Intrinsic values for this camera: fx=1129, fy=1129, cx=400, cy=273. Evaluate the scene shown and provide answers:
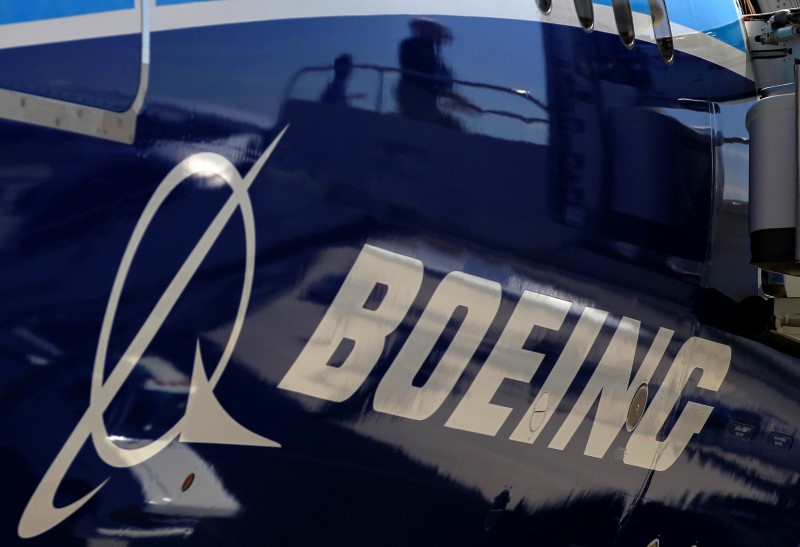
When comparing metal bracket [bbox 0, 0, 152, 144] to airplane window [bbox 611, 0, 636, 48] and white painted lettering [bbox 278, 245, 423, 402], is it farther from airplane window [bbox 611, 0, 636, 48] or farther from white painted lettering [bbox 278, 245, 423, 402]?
airplane window [bbox 611, 0, 636, 48]

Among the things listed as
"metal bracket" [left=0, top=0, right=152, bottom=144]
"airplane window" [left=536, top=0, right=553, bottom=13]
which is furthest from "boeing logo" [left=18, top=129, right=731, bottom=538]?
"airplane window" [left=536, top=0, right=553, bottom=13]

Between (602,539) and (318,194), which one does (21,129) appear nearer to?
(318,194)

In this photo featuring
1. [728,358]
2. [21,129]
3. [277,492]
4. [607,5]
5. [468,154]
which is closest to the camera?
[21,129]

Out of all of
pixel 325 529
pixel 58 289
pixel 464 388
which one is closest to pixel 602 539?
pixel 464 388

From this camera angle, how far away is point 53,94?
2250mm

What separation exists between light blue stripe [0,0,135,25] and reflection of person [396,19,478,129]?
0.78m

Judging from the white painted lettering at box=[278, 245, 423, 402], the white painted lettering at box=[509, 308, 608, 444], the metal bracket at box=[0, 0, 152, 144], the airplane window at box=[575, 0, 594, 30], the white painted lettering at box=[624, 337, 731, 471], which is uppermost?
the airplane window at box=[575, 0, 594, 30]

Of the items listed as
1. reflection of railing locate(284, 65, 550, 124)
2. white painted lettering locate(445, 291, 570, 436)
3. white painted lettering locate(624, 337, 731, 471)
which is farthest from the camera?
white painted lettering locate(624, 337, 731, 471)

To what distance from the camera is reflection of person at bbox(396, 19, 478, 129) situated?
2.88 metres

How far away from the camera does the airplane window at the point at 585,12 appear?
344 centimetres

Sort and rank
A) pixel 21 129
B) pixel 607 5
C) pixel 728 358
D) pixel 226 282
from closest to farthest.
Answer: pixel 21 129 → pixel 226 282 → pixel 607 5 → pixel 728 358

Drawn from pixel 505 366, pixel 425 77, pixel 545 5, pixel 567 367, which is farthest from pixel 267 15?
pixel 567 367

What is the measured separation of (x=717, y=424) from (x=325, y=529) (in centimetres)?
183

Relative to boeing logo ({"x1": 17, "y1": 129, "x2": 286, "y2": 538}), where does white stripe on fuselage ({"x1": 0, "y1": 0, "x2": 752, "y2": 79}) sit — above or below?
→ above
